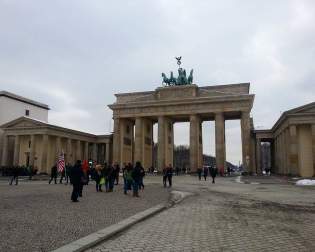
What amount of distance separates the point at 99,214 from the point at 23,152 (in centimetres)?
6718

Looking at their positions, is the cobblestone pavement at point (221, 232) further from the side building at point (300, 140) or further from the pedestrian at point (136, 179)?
the side building at point (300, 140)

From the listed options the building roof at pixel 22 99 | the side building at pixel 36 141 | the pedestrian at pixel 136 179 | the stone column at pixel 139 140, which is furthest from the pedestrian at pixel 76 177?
the building roof at pixel 22 99

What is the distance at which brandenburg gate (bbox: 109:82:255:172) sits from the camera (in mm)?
63938

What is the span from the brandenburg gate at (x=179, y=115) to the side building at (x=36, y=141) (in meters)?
9.91

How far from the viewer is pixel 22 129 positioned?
222 ft

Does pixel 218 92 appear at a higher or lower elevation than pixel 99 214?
higher

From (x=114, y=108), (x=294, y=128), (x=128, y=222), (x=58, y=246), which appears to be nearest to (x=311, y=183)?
(x=294, y=128)

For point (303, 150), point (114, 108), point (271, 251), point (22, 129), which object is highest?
point (114, 108)

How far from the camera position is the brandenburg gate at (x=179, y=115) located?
Answer: 6394 cm

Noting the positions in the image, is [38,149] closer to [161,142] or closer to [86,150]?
[86,150]

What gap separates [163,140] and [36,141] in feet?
84.1

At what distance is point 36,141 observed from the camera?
69500 mm

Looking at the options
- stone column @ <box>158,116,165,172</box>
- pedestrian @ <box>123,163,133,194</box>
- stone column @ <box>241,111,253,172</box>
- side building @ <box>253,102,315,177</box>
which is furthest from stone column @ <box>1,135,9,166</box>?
pedestrian @ <box>123,163,133,194</box>

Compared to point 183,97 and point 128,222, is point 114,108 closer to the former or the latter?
point 183,97
